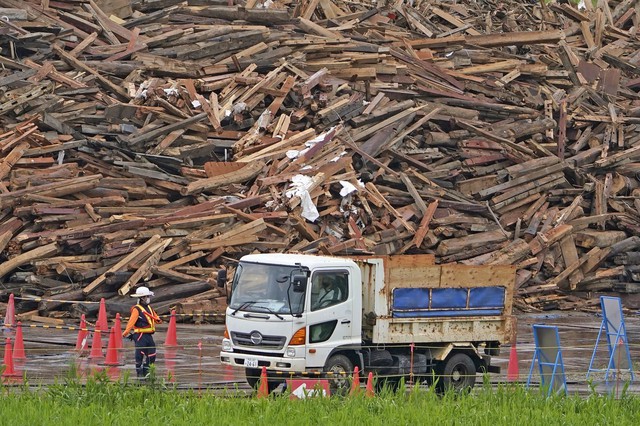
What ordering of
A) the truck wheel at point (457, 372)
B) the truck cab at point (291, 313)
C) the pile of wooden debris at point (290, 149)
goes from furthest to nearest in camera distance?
1. the pile of wooden debris at point (290, 149)
2. the truck wheel at point (457, 372)
3. the truck cab at point (291, 313)

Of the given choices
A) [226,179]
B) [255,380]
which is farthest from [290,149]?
[255,380]

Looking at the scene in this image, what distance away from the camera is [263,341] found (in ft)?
55.4

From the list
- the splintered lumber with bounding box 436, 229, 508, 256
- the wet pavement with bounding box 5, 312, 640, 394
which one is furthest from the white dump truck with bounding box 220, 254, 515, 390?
the splintered lumber with bounding box 436, 229, 508, 256

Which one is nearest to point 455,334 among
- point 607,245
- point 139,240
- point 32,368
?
point 32,368

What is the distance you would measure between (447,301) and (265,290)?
9.54 feet

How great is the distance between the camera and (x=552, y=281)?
3022 cm

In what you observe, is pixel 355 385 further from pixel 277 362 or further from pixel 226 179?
pixel 226 179

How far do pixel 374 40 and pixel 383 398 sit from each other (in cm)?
2275


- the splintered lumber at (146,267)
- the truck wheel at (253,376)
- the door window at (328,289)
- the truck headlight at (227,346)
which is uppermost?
A: the splintered lumber at (146,267)

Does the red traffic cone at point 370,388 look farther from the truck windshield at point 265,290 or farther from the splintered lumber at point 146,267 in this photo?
the splintered lumber at point 146,267

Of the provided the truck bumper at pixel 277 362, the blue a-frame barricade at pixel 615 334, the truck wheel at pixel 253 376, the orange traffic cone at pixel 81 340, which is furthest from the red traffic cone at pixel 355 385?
the orange traffic cone at pixel 81 340

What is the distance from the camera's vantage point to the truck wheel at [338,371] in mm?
16906

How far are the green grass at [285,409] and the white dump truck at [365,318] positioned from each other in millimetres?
2200

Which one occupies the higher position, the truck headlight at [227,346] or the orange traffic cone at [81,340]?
the orange traffic cone at [81,340]
